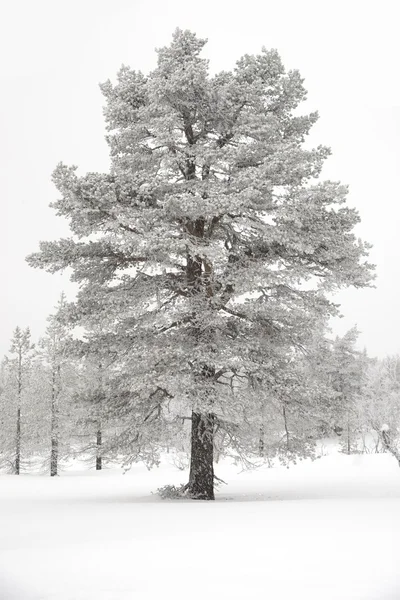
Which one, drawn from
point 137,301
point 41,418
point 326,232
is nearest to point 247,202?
point 326,232

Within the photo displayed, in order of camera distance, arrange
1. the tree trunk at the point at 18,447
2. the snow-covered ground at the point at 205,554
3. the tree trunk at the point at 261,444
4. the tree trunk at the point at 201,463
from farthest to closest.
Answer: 1. the tree trunk at the point at 18,447
2. the tree trunk at the point at 261,444
3. the tree trunk at the point at 201,463
4. the snow-covered ground at the point at 205,554

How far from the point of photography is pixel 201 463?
13.8 m

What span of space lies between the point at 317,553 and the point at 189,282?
8.49m

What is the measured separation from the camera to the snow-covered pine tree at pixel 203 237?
1223cm

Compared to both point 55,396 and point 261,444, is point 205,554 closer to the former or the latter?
point 261,444

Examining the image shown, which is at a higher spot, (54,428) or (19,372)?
(19,372)

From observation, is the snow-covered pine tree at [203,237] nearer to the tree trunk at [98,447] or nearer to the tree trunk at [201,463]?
the tree trunk at [201,463]

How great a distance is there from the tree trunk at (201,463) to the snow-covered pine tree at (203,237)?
4 centimetres

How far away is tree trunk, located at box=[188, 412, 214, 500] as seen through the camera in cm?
1352

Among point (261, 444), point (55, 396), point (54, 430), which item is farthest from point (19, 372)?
point (261, 444)

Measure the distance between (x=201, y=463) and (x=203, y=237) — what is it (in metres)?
5.83

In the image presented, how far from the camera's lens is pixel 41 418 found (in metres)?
35.4

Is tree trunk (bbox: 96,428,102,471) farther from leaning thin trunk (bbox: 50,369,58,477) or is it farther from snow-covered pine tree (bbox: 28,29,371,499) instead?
leaning thin trunk (bbox: 50,369,58,477)

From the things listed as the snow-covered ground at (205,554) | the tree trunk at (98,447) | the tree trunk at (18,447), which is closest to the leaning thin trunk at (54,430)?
the tree trunk at (98,447)
